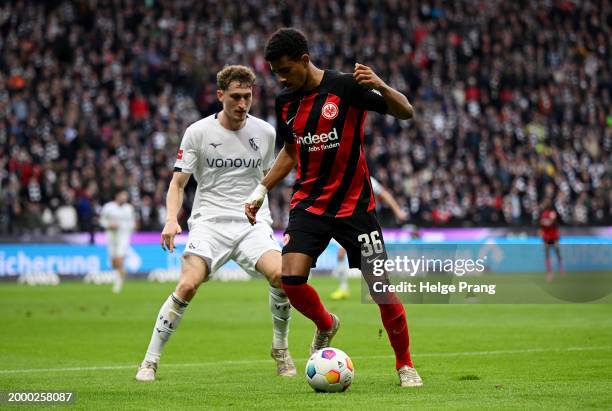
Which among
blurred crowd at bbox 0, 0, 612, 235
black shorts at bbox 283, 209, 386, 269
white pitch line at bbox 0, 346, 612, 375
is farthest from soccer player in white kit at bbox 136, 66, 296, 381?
blurred crowd at bbox 0, 0, 612, 235

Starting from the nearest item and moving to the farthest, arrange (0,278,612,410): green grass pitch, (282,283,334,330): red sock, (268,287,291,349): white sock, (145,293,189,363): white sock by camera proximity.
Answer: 1. (0,278,612,410): green grass pitch
2. (282,283,334,330): red sock
3. (145,293,189,363): white sock
4. (268,287,291,349): white sock

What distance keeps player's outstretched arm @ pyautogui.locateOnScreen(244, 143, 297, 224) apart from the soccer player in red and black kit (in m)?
0.25

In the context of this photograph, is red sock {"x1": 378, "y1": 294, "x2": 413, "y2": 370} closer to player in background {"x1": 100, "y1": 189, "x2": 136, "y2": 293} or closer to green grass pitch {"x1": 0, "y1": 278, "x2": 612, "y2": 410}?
green grass pitch {"x1": 0, "y1": 278, "x2": 612, "y2": 410}

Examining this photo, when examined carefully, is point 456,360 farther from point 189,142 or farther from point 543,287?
point 189,142

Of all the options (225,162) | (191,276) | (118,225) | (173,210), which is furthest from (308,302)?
(118,225)

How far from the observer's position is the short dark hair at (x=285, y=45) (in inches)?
312

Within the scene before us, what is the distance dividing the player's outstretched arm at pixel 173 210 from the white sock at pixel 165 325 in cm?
48

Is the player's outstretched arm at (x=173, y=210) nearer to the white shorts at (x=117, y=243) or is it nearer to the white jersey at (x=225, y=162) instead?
the white jersey at (x=225, y=162)

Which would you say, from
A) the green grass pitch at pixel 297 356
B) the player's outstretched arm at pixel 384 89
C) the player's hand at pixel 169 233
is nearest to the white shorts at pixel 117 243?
the green grass pitch at pixel 297 356

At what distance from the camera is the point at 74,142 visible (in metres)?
30.3

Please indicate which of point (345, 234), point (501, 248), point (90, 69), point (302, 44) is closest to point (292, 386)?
point (345, 234)

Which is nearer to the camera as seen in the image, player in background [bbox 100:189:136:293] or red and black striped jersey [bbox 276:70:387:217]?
red and black striped jersey [bbox 276:70:387:217]

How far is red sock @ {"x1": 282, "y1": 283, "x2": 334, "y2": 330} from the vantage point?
8422mm

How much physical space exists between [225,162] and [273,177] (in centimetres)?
113
